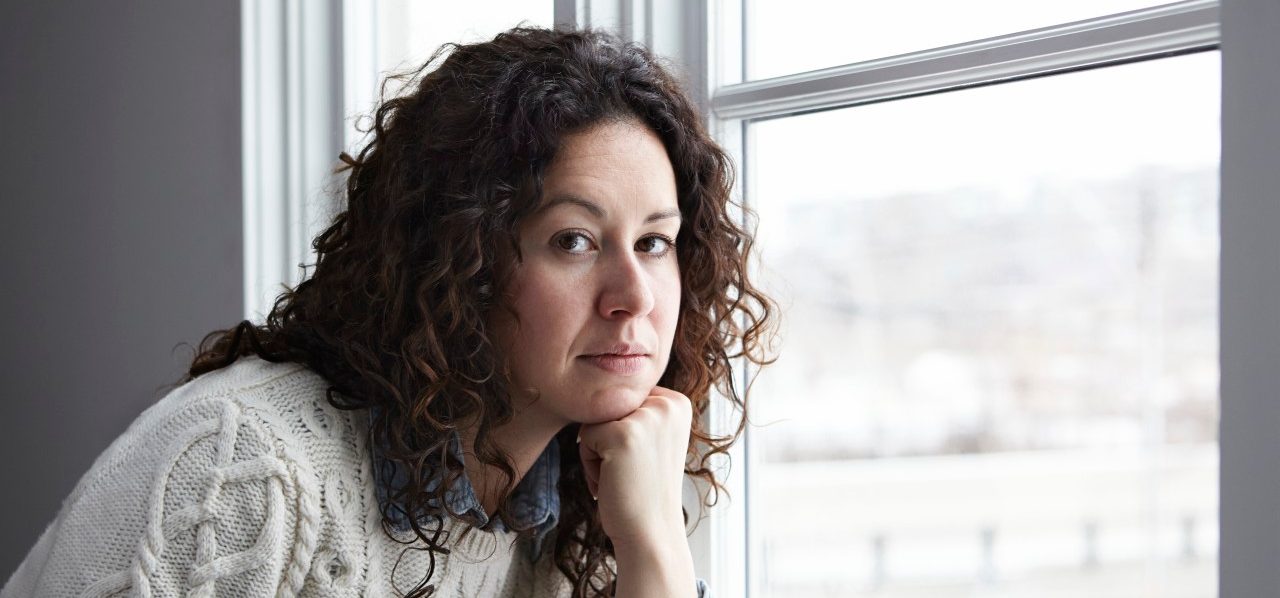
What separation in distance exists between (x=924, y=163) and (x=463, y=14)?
32.9 inches

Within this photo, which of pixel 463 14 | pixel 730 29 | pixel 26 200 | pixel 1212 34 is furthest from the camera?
pixel 26 200

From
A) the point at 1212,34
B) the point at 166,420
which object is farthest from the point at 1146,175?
the point at 166,420

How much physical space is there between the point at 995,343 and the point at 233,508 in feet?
2.61

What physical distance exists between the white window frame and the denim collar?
23 centimetres

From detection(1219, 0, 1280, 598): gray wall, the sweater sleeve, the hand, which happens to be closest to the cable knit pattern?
the sweater sleeve

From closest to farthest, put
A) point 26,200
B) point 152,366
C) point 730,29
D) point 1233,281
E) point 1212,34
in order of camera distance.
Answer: point 1233,281 → point 1212,34 → point 730,29 → point 152,366 → point 26,200

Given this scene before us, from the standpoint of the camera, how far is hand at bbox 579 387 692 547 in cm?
111

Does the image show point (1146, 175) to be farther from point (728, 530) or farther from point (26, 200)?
point (26, 200)

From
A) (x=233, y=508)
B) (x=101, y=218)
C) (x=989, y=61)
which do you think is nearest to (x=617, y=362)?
(x=233, y=508)

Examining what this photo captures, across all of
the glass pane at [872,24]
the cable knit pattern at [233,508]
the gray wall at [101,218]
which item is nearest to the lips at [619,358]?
the cable knit pattern at [233,508]

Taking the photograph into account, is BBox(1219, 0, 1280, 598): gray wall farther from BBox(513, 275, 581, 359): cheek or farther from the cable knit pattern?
the cable knit pattern

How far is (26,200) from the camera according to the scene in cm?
218

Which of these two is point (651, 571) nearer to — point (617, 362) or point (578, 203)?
point (617, 362)

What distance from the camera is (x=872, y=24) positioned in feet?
4.01
